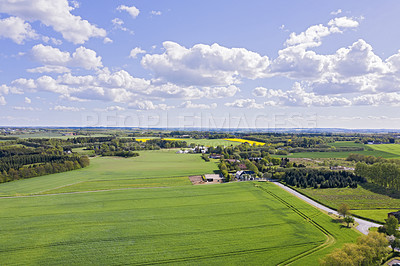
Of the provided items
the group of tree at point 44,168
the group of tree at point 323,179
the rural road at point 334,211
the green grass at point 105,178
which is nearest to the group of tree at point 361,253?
the rural road at point 334,211

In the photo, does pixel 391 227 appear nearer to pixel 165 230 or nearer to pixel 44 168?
pixel 165 230

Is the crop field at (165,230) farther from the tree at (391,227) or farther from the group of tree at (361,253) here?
the tree at (391,227)

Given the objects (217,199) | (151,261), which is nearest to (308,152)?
(217,199)

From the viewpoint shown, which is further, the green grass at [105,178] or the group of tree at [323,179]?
the group of tree at [323,179]

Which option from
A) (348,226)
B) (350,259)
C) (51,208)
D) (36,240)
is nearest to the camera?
(350,259)

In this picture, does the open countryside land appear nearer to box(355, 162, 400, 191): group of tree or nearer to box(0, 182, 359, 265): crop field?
box(0, 182, 359, 265): crop field

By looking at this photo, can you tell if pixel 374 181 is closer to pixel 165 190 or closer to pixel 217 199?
pixel 217 199

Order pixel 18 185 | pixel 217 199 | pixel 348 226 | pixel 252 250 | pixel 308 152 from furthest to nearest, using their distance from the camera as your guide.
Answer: pixel 308 152 → pixel 18 185 → pixel 217 199 → pixel 348 226 → pixel 252 250

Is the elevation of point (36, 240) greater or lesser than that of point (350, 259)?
lesser
